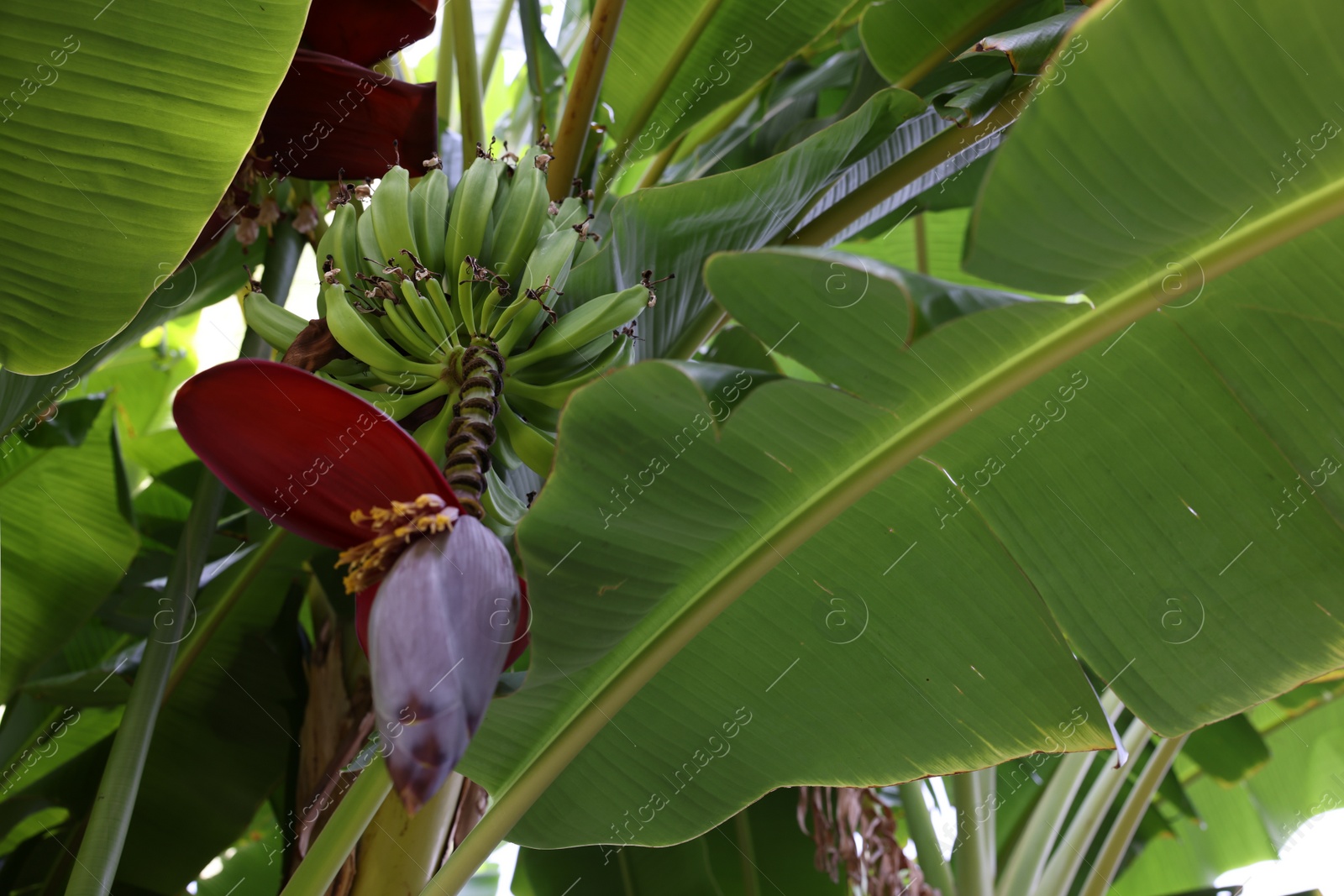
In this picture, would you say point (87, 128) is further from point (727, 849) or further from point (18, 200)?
point (727, 849)

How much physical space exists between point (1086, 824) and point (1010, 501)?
2.78 feet

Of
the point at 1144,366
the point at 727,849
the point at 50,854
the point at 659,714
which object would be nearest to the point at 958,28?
the point at 1144,366

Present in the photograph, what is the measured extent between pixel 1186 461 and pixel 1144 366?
0.29ft

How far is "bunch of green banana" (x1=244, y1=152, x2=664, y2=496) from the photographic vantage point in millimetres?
728

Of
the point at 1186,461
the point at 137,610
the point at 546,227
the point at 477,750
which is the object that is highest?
A: the point at 546,227

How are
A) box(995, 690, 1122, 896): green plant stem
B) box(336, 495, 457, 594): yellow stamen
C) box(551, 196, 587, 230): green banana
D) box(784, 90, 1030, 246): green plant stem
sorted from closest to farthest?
1. box(336, 495, 457, 594): yellow stamen
2. box(551, 196, 587, 230): green banana
3. box(784, 90, 1030, 246): green plant stem
4. box(995, 690, 1122, 896): green plant stem

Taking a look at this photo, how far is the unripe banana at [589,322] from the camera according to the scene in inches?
28.7

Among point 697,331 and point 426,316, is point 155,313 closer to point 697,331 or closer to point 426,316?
point 426,316

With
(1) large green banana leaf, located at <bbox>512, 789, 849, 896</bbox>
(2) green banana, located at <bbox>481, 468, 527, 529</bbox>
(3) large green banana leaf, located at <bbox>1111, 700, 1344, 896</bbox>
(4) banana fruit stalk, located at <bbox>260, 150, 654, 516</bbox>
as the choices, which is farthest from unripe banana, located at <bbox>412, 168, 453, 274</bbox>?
(3) large green banana leaf, located at <bbox>1111, 700, 1344, 896</bbox>

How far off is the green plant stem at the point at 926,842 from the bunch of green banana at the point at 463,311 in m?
0.88

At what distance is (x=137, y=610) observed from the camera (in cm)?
113

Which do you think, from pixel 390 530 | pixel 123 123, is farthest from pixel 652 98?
pixel 390 530

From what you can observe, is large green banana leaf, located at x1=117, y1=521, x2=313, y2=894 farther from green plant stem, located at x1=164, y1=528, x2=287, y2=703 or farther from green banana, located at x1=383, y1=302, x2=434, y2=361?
green banana, located at x1=383, y1=302, x2=434, y2=361

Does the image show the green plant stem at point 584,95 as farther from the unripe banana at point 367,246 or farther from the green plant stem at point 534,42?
the unripe banana at point 367,246
